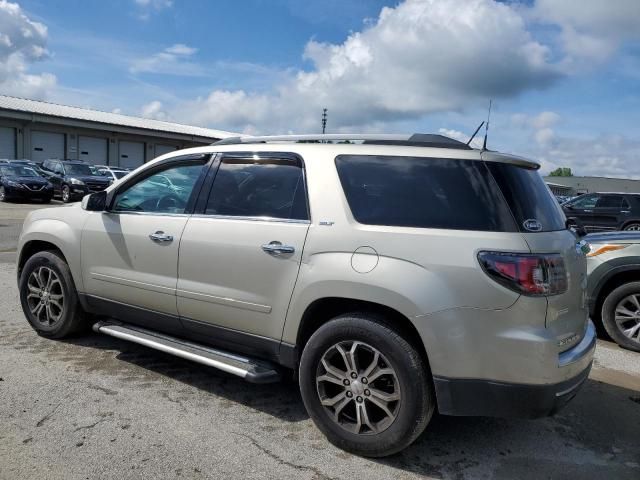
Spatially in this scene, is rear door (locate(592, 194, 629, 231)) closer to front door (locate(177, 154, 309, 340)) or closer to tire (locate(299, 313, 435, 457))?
front door (locate(177, 154, 309, 340))

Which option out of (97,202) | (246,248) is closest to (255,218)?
(246,248)

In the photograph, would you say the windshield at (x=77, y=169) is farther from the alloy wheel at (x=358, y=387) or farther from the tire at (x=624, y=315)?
the alloy wheel at (x=358, y=387)

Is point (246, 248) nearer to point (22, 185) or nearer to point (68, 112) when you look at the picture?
point (22, 185)

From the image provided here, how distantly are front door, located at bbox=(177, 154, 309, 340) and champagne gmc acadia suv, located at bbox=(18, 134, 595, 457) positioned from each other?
10mm

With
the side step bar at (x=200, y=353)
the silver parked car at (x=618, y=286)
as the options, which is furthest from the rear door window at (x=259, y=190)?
the silver parked car at (x=618, y=286)

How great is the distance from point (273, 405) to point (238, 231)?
1.26m

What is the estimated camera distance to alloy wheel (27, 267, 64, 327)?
4.87 metres

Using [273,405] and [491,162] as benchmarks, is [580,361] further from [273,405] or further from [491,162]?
[273,405]

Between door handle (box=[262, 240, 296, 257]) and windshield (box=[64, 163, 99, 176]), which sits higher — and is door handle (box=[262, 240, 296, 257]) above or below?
below

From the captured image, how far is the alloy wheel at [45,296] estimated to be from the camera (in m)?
4.87

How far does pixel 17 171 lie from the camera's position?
23188mm

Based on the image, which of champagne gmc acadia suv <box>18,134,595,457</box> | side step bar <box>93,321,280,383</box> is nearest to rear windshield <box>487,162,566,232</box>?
champagne gmc acadia suv <box>18,134,595,457</box>

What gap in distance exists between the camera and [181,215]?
160 inches

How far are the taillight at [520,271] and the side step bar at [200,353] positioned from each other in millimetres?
1511
